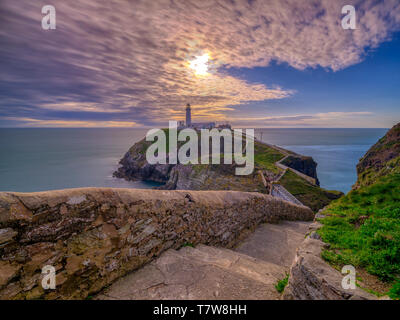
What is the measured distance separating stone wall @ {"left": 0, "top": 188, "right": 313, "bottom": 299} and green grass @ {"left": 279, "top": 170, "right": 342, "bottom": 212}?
80.0 feet

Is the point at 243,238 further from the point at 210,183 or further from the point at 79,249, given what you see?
the point at 210,183

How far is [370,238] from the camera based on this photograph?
3.53 m

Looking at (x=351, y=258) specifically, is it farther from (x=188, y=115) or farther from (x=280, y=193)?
(x=188, y=115)

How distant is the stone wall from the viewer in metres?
2.19

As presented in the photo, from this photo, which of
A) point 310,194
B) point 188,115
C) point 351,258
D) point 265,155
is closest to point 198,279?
point 351,258

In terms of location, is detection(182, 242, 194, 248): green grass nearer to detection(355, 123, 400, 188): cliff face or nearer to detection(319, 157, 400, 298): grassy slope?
detection(319, 157, 400, 298): grassy slope

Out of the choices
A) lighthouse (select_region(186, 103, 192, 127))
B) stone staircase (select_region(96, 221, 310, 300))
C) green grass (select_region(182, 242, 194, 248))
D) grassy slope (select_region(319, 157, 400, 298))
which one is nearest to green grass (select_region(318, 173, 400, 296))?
grassy slope (select_region(319, 157, 400, 298))

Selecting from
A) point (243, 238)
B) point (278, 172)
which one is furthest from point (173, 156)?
point (243, 238)

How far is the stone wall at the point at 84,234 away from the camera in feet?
7.19

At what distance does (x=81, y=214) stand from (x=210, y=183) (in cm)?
3745

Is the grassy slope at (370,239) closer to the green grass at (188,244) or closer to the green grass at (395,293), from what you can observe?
the green grass at (395,293)

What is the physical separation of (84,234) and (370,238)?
501cm

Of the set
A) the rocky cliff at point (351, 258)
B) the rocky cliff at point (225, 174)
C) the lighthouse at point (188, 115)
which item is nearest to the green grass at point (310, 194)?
the rocky cliff at point (225, 174)
